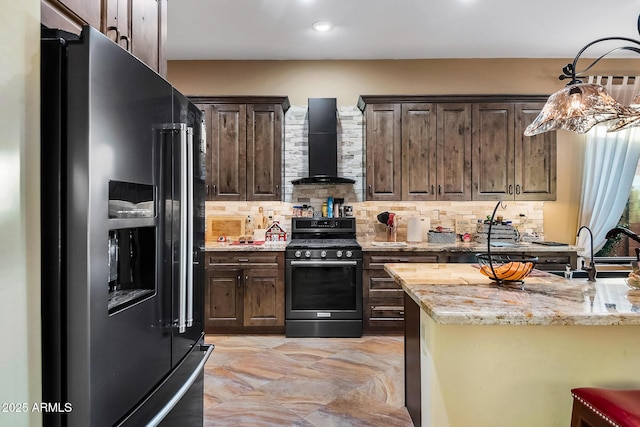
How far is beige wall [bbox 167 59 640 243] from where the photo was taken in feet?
14.4

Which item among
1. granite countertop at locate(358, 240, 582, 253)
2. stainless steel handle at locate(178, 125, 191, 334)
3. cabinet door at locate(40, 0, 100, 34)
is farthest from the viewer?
granite countertop at locate(358, 240, 582, 253)

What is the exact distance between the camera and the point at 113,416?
41.3 inches

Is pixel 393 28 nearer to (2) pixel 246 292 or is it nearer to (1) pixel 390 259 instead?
(1) pixel 390 259

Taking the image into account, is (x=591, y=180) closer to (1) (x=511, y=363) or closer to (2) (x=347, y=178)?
(2) (x=347, y=178)

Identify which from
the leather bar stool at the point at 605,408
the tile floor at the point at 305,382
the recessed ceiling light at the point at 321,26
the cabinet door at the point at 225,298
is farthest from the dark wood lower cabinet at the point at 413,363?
the recessed ceiling light at the point at 321,26

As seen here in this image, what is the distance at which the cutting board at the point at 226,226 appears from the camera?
436cm

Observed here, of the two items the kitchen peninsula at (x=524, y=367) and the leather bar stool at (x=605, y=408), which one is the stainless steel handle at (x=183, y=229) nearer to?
the kitchen peninsula at (x=524, y=367)

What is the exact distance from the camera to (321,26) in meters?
3.59

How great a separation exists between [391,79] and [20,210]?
4235mm

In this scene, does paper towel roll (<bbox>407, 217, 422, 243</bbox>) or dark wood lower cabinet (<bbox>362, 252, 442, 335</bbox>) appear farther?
paper towel roll (<bbox>407, 217, 422, 243</bbox>)

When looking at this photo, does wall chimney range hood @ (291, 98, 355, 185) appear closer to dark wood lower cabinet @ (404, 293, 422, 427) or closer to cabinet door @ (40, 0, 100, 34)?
dark wood lower cabinet @ (404, 293, 422, 427)

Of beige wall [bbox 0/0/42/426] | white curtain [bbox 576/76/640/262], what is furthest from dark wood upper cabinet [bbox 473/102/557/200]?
beige wall [bbox 0/0/42/426]

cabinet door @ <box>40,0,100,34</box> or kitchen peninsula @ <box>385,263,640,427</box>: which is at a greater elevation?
cabinet door @ <box>40,0,100,34</box>

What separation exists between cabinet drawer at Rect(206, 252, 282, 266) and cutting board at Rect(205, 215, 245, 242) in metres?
0.59
